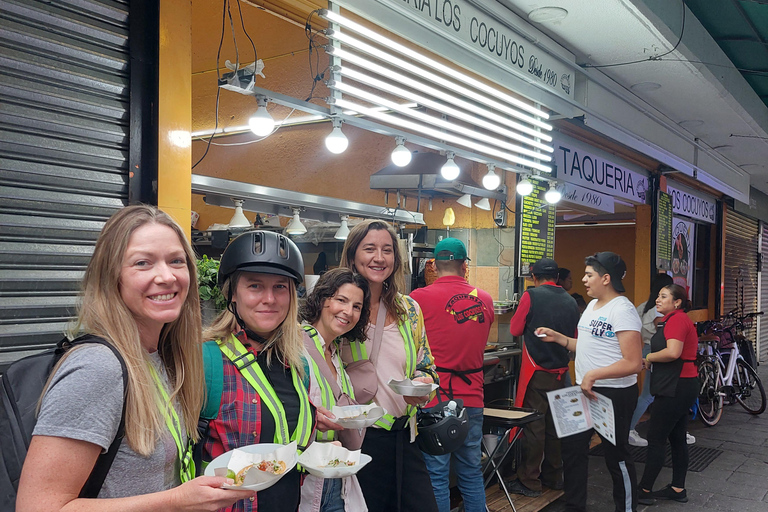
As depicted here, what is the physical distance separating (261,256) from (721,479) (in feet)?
18.5

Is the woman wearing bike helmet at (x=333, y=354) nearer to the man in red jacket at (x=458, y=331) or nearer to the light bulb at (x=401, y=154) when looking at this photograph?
the man in red jacket at (x=458, y=331)

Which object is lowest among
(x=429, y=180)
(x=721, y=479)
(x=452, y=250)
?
(x=721, y=479)

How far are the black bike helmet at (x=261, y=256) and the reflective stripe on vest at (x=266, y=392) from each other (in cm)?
24

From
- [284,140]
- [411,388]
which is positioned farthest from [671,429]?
[284,140]

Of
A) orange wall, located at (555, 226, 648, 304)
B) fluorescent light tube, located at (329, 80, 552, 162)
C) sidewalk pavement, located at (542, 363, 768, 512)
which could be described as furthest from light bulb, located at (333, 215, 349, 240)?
orange wall, located at (555, 226, 648, 304)

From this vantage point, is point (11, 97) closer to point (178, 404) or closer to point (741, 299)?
point (178, 404)

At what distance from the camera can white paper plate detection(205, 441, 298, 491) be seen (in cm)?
142

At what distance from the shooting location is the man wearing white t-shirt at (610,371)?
4.08 meters

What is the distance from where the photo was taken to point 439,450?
301 cm

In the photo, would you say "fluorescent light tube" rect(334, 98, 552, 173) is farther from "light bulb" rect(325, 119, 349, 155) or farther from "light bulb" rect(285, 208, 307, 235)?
"light bulb" rect(285, 208, 307, 235)

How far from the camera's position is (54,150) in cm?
228

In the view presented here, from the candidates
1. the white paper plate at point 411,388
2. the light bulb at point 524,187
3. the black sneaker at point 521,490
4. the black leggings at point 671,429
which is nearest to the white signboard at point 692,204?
the light bulb at point 524,187

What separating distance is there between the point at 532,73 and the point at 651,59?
1.56 metres

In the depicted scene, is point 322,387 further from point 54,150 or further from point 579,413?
point 579,413
